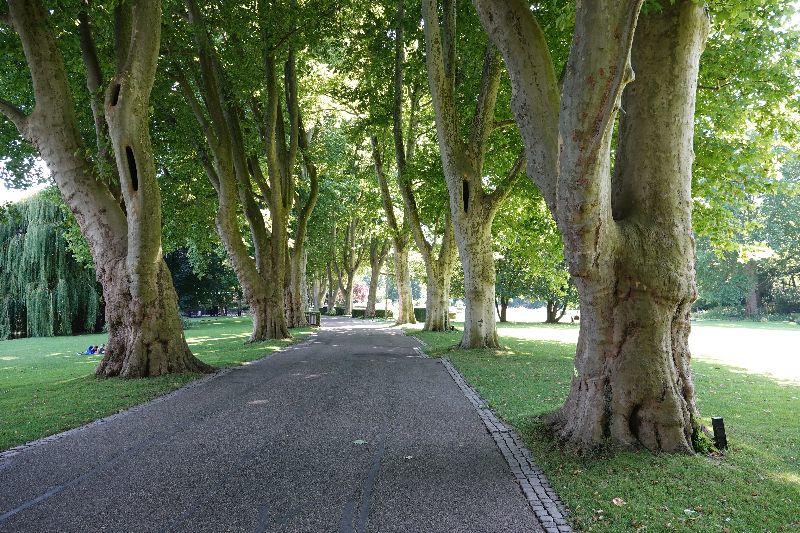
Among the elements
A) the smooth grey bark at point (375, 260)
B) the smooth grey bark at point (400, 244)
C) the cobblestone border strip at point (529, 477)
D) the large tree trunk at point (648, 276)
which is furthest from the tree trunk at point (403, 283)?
the large tree trunk at point (648, 276)

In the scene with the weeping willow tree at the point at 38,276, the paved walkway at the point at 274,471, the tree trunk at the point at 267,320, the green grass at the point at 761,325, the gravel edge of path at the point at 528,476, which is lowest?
the green grass at the point at 761,325

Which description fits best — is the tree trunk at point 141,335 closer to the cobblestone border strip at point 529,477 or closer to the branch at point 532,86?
the cobblestone border strip at point 529,477

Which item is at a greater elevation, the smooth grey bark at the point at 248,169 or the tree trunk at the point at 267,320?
the smooth grey bark at the point at 248,169

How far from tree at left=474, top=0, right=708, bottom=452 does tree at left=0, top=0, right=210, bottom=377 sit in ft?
25.1

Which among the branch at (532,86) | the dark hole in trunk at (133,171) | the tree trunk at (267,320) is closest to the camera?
the branch at (532,86)

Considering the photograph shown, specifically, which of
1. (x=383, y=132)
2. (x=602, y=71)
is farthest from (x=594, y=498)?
(x=383, y=132)

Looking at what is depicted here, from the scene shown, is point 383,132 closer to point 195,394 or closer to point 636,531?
point 195,394

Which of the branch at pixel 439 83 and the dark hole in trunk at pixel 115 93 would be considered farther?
the branch at pixel 439 83

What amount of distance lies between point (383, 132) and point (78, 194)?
46.9ft

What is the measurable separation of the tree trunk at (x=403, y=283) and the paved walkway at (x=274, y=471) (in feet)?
70.4

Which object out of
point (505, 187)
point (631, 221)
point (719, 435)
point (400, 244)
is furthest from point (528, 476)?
point (400, 244)

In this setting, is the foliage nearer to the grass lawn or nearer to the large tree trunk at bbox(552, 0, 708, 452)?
the grass lawn

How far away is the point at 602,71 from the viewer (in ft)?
13.6

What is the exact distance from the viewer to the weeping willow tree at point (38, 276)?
24.7 m
